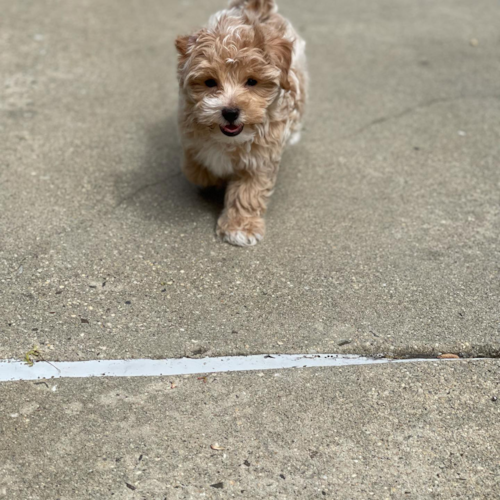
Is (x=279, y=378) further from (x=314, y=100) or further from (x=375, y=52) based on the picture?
(x=375, y=52)

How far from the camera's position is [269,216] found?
3.68 m

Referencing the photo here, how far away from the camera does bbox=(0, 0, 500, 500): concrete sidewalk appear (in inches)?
91.8

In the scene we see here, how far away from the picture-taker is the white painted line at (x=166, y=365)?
2627mm

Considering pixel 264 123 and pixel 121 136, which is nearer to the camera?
pixel 264 123

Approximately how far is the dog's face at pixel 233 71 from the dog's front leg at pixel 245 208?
42 cm

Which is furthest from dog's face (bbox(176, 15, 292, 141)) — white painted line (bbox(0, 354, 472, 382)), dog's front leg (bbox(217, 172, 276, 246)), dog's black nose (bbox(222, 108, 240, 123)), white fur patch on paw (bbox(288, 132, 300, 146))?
white painted line (bbox(0, 354, 472, 382))

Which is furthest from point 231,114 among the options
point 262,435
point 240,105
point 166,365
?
point 262,435

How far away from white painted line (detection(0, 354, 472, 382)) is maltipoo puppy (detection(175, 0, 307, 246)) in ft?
2.74

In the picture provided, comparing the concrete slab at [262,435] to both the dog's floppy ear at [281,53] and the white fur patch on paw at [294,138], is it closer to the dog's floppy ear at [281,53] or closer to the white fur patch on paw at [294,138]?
the dog's floppy ear at [281,53]

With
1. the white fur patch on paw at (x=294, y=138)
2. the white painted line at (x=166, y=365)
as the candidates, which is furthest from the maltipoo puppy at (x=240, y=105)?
the white painted line at (x=166, y=365)

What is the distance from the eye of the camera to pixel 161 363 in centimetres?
271

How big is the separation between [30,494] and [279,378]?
1.02m

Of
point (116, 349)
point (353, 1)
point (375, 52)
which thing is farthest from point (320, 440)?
point (353, 1)

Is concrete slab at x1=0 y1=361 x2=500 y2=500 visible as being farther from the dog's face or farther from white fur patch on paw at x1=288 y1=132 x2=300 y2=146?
white fur patch on paw at x1=288 y1=132 x2=300 y2=146
